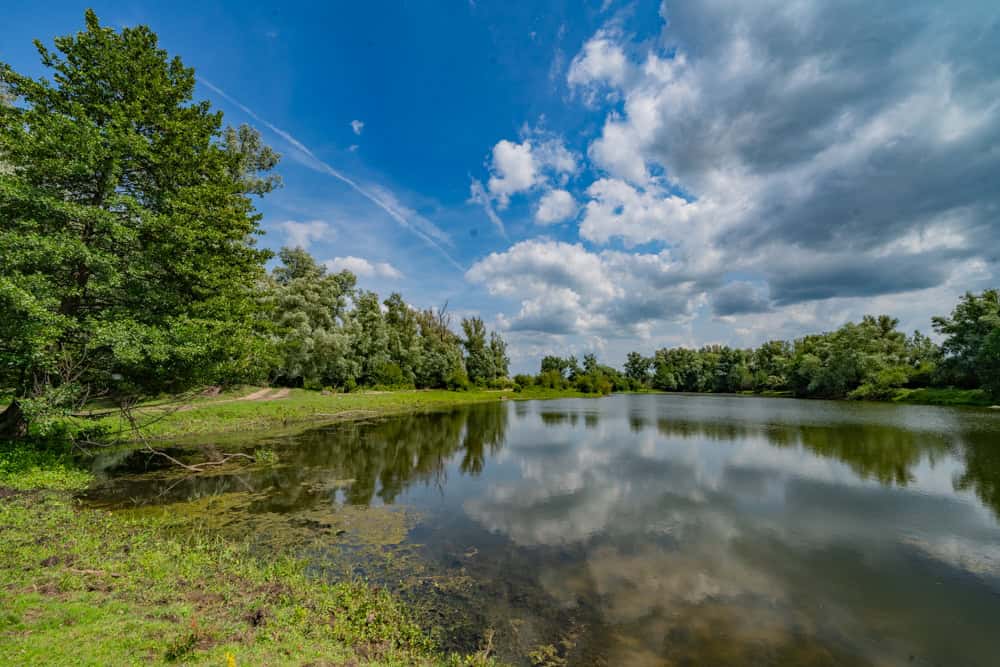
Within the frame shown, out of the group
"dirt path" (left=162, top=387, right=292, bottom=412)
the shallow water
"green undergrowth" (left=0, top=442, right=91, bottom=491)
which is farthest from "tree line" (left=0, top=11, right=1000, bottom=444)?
"dirt path" (left=162, top=387, right=292, bottom=412)

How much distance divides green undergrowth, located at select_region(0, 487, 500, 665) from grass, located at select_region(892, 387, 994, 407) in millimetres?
69438

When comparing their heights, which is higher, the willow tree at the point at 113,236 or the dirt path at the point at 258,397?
the willow tree at the point at 113,236

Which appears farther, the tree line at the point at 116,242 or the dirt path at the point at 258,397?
the dirt path at the point at 258,397

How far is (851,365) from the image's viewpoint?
206 feet

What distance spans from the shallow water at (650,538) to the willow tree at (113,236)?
433 cm

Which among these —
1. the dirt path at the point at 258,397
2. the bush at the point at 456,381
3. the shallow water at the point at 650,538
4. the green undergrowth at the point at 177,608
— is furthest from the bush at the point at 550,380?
the green undergrowth at the point at 177,608

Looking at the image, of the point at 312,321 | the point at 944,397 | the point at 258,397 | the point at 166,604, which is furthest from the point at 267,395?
the point at 944,397

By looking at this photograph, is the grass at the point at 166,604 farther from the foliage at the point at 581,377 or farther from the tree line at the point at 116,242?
the foliage at the point at 581,377

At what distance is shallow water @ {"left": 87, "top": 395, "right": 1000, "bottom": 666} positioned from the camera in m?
6.20

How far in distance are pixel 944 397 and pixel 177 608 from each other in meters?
76.2

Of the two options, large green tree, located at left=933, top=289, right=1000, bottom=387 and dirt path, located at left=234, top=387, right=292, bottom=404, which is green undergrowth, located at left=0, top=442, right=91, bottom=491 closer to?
dirt path, located at left=234, top=387, right=292, bottom=404

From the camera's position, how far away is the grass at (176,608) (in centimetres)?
457

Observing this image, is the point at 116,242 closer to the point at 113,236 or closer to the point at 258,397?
the point at 113,236

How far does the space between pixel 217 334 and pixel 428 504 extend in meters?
9.86
